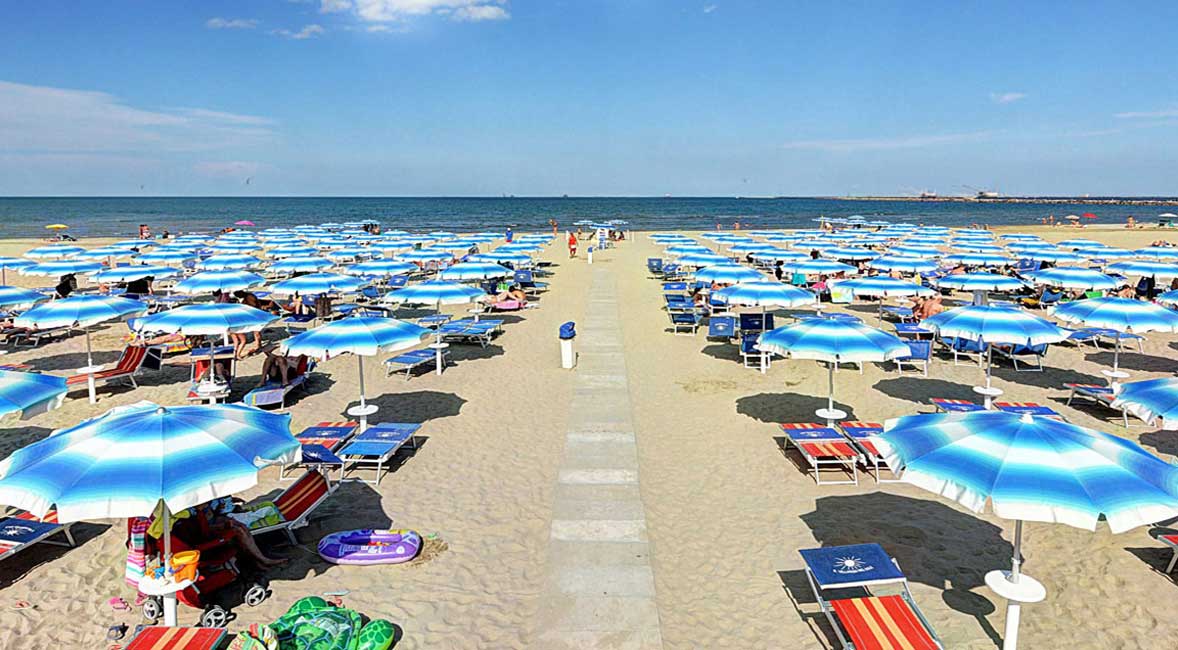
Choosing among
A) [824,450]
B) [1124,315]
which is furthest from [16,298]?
[1124,315]

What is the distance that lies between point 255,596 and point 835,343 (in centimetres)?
697

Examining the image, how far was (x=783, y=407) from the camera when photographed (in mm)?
11156

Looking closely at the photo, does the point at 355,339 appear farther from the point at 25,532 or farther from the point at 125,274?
the point at 125,274

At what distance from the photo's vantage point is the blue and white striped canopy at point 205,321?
1030 centimetres

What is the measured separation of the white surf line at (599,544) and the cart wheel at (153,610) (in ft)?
10.2

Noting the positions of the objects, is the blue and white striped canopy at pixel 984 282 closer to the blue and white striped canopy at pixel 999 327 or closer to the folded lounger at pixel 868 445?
the blue and white striped canopy at pixel 999 327

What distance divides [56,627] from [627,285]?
21899mm

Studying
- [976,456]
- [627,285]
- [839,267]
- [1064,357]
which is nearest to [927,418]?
[976,456]

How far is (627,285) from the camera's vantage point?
26125 millimetres

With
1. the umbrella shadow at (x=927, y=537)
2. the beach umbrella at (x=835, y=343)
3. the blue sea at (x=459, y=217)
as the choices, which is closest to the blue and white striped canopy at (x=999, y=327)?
the beach umbrella at (x=835, y=343)

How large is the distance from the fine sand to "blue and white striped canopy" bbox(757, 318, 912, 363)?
1.50 meters

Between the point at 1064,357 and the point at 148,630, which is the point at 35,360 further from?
the point at 1064,357

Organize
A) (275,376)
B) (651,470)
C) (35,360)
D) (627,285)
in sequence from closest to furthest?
1. (651,470)
2. (275,376)
3. (35,360)
4. (627,285)

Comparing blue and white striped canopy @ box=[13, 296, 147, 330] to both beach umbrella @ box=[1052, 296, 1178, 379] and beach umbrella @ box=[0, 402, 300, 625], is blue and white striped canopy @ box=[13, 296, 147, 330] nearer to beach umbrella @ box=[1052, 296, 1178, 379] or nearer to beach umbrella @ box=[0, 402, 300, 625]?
beach umbrella @ box=[0, 402, 300, 625]
